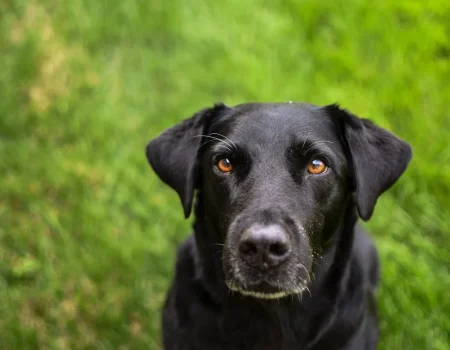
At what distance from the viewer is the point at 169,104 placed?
195 inches

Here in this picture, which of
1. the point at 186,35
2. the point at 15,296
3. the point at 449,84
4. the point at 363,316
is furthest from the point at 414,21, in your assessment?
the point at 15,296

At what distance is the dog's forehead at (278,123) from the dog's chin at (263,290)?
25.7 inches

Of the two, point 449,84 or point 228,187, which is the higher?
point 228,187

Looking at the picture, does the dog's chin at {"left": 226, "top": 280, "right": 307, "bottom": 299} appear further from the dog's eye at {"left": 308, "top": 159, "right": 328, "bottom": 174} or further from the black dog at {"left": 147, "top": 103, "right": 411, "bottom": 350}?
the dog's eye at {"left": 308, "top": 159, "right": 328, "bottom": 174}

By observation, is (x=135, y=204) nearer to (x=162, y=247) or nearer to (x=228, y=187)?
(x=162, y=247)

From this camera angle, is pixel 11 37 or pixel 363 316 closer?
pixel 363 316

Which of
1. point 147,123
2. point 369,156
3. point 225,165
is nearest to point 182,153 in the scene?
point 225,165

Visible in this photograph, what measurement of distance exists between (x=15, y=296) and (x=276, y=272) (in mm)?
2092

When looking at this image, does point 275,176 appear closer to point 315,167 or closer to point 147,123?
point 315,167

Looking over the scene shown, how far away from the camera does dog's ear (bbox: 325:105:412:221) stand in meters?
2.62

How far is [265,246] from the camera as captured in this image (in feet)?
7.45

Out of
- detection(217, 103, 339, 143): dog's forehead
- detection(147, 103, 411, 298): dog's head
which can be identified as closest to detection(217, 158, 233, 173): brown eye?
detection(147, 103, 411, 298): dog's head

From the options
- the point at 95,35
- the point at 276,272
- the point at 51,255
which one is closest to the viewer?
the point at 276,272

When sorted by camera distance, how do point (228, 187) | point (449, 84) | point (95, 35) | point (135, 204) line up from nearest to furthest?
A: point (228, 187), point (135, 204), point (449, 84), point (95, 35)
